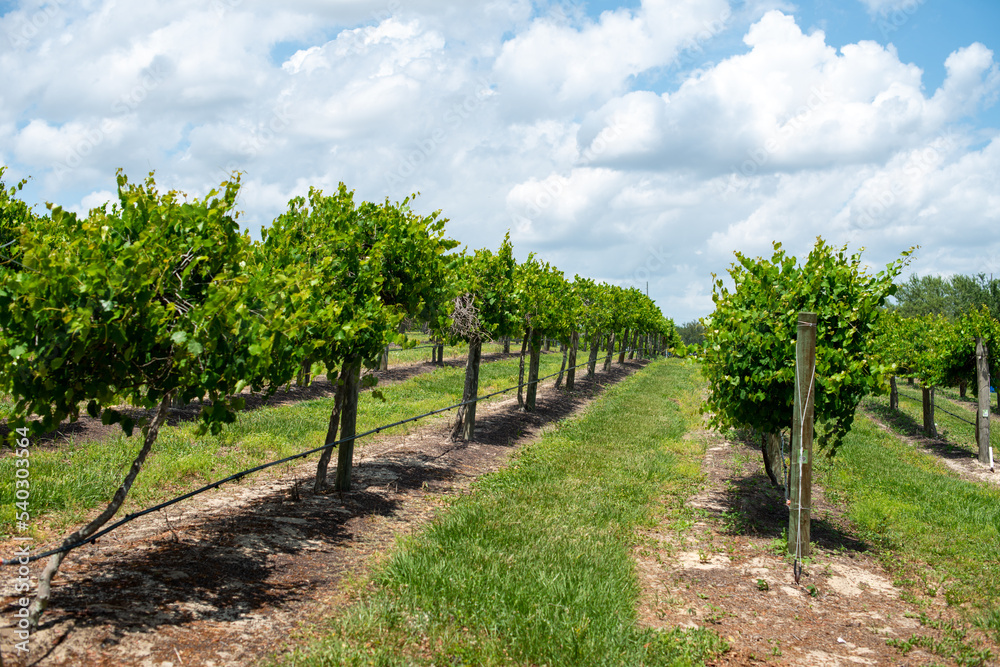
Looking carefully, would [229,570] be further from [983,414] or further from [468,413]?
[983,414]

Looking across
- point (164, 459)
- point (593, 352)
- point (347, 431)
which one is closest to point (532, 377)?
point (347, 431)

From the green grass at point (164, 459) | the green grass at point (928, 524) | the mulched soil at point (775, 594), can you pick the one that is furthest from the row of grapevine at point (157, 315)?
the green grass at point (928, 524)

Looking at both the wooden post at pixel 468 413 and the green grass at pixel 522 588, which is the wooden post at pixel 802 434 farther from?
the wooden post at pixel 468 413

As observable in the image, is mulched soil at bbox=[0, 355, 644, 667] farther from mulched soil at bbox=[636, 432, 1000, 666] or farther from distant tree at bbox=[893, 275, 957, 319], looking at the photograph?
distant tree at bbox=[893, 275, 957, 319]

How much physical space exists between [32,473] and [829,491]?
13.5 meters

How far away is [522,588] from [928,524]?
7.54 meters

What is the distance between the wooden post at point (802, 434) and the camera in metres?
8.06

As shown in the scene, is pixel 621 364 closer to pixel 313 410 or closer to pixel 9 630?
pixel 313 410

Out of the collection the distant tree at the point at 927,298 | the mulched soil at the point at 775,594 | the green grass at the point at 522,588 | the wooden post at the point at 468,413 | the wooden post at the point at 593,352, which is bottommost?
the mulched soil at the point at 775,594

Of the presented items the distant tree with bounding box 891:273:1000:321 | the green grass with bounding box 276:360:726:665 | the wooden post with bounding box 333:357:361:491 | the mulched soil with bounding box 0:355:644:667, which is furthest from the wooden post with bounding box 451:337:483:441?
the distant tree with bounding box 891:273:1000:321

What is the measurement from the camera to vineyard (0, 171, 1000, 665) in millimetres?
5223

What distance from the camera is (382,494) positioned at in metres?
10.5

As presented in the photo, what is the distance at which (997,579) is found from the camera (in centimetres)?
776

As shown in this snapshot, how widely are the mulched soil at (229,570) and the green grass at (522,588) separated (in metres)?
0.54
